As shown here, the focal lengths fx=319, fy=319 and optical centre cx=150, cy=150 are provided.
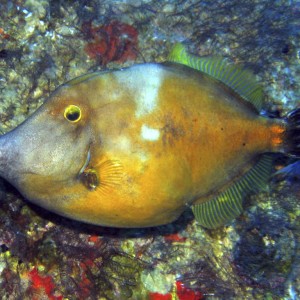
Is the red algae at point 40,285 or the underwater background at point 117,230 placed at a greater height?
the underwater background at point 117,230

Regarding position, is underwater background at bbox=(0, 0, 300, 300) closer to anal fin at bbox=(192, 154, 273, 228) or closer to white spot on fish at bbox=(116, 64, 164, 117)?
anal fin at bbox=(192, 154, 273, 228)

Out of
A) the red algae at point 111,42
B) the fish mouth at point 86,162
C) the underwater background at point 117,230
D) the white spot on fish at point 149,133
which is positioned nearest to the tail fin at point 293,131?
the underwater background at point 117,230

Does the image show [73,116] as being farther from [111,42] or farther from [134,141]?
[111,42]

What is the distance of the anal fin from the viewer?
2.60 m

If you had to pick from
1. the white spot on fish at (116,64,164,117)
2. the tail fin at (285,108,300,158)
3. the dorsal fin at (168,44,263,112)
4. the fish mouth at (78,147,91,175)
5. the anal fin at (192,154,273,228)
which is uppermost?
the dorsal fin at (168,44,263,112)

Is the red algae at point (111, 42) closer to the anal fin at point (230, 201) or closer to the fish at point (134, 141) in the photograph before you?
the fish at point (134, 141)

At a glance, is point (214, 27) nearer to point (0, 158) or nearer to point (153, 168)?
point (153, 168)

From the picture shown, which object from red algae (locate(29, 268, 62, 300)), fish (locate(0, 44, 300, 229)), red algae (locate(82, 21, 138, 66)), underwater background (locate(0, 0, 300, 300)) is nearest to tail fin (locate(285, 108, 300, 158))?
fish (locate(0, 44, 300, 229))

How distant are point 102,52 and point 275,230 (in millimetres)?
2674

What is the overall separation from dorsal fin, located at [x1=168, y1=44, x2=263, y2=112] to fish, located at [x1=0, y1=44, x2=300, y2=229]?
11 mm

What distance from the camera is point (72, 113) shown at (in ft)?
6.93

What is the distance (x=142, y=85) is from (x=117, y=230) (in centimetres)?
150

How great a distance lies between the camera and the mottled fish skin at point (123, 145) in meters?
2.11

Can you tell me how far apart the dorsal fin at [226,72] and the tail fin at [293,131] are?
0.25m
